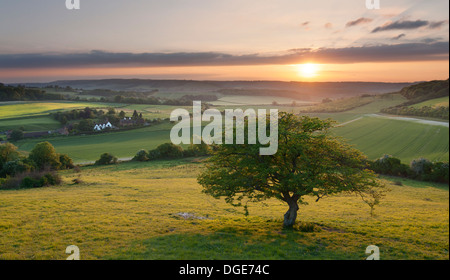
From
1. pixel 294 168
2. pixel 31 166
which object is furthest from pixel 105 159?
pixel 294 168

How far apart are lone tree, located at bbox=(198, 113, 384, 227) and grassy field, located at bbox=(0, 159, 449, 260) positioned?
2.96m

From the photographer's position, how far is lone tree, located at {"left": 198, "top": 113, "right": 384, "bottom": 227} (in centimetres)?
1891

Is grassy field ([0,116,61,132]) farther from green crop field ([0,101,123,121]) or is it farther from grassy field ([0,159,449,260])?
grassy field ([0,159,449,260])

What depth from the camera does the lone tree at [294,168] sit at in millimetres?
18906

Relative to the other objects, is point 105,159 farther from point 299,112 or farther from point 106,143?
point 299,112

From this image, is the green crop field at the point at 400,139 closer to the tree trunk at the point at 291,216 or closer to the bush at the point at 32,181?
the tree trunk at the point at 291,216

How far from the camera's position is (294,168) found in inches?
784

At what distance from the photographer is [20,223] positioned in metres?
21.1

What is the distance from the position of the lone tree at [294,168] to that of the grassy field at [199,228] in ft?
9.70

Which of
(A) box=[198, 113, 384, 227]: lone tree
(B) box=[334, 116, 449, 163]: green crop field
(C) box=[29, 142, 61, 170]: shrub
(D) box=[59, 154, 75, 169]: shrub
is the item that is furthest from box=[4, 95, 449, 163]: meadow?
(A) box=[198, 113, 384, 227]: lone tree

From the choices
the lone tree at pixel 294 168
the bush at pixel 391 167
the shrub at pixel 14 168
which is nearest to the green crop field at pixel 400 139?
the bush at pixel 391 167
